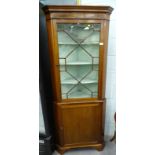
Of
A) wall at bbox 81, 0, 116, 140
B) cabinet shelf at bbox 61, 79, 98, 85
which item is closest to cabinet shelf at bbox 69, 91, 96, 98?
cabinet shelf at bbox 61, 79, 98, 85

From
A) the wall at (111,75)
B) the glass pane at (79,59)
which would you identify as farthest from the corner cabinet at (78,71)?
the wall at (111,75)

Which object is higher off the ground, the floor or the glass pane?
the glass pane

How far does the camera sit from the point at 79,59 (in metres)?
1.98

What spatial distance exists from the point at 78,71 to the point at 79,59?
135 mm

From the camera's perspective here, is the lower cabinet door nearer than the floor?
Yes

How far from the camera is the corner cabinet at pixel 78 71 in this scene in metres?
1.74

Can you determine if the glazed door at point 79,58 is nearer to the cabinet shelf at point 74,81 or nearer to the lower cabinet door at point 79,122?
the cabinet shelf at point 74,81

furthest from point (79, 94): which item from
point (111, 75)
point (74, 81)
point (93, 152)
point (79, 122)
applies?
point (93, 152)

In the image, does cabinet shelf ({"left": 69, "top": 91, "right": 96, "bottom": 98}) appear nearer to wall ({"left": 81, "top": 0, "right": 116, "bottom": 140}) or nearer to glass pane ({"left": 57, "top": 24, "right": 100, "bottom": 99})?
glass pane ({"left": 57, "top": 24, "right": 100, "bottom": 99})

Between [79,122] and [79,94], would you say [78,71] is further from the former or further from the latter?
[79,122]

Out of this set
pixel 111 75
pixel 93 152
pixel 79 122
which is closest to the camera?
pixel 79 122

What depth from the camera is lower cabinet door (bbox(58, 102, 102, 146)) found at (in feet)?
6.29
